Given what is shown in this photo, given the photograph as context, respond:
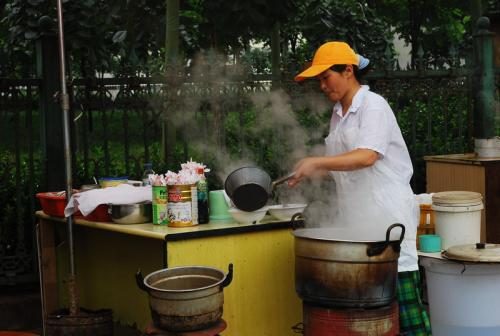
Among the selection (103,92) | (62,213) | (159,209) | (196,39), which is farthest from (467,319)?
(196,39)

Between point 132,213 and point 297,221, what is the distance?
97 centimetres

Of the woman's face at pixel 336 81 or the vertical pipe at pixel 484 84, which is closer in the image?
the woman's face at pixel 336 81

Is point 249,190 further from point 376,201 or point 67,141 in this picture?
point 67,141

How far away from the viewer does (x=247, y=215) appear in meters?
4.41

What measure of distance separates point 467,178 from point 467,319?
84.8 inches

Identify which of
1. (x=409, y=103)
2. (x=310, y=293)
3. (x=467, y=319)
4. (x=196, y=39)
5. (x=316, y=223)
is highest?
(x=196, y=39)

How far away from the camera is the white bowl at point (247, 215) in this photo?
4402 millimetres

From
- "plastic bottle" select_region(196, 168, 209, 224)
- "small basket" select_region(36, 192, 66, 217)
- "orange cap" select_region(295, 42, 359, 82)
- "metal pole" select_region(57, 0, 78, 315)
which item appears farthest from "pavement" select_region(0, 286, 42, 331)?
"orange cap" select_region(295, 42, 359, 82)

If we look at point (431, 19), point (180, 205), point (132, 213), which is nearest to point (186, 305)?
point (180, 205)

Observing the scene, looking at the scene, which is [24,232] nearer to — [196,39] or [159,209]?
[159,209]

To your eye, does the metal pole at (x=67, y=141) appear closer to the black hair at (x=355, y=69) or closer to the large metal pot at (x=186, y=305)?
the large metal pot at (x=186, y=305)

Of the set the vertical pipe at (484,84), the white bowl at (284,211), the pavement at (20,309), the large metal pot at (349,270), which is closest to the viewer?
the large metal pot at (349,270)

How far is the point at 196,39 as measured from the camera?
10.3 metres

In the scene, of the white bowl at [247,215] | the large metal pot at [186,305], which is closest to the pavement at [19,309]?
the white bowl at [247,215]
